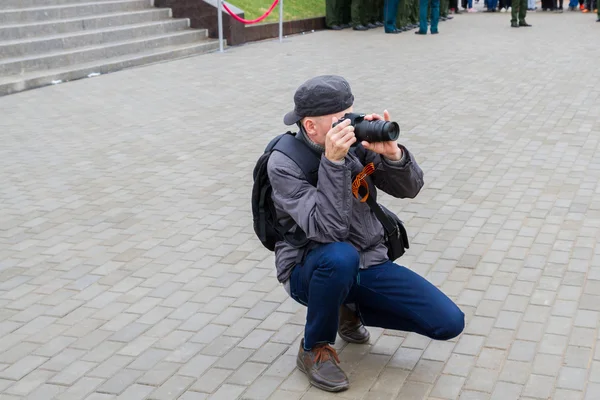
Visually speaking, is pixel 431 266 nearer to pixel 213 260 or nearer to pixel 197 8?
pixel 213 260

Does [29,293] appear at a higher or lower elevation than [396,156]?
lower

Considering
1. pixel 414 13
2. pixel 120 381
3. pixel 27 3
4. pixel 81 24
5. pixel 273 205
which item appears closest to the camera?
pixel 273 205

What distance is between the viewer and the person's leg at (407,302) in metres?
3.98

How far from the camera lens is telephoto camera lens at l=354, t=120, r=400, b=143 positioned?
369cm

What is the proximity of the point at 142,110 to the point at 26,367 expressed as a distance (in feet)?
21.9

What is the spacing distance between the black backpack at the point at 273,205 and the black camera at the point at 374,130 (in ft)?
0.91

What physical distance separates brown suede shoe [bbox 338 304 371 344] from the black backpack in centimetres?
50

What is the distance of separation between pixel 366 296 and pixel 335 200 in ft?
1.90

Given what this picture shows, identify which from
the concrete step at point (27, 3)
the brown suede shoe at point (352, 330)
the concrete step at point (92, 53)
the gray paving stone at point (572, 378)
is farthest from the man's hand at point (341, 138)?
the concrete step at point (27, 3)

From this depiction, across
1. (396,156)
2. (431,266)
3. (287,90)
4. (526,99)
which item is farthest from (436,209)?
(287,90)

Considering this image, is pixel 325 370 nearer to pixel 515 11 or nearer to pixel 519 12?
pixel 515 11

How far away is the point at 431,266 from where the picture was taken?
558 centimetres

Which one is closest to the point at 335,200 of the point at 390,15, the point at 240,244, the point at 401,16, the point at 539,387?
the point at 539,387

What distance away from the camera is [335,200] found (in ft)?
12.3
